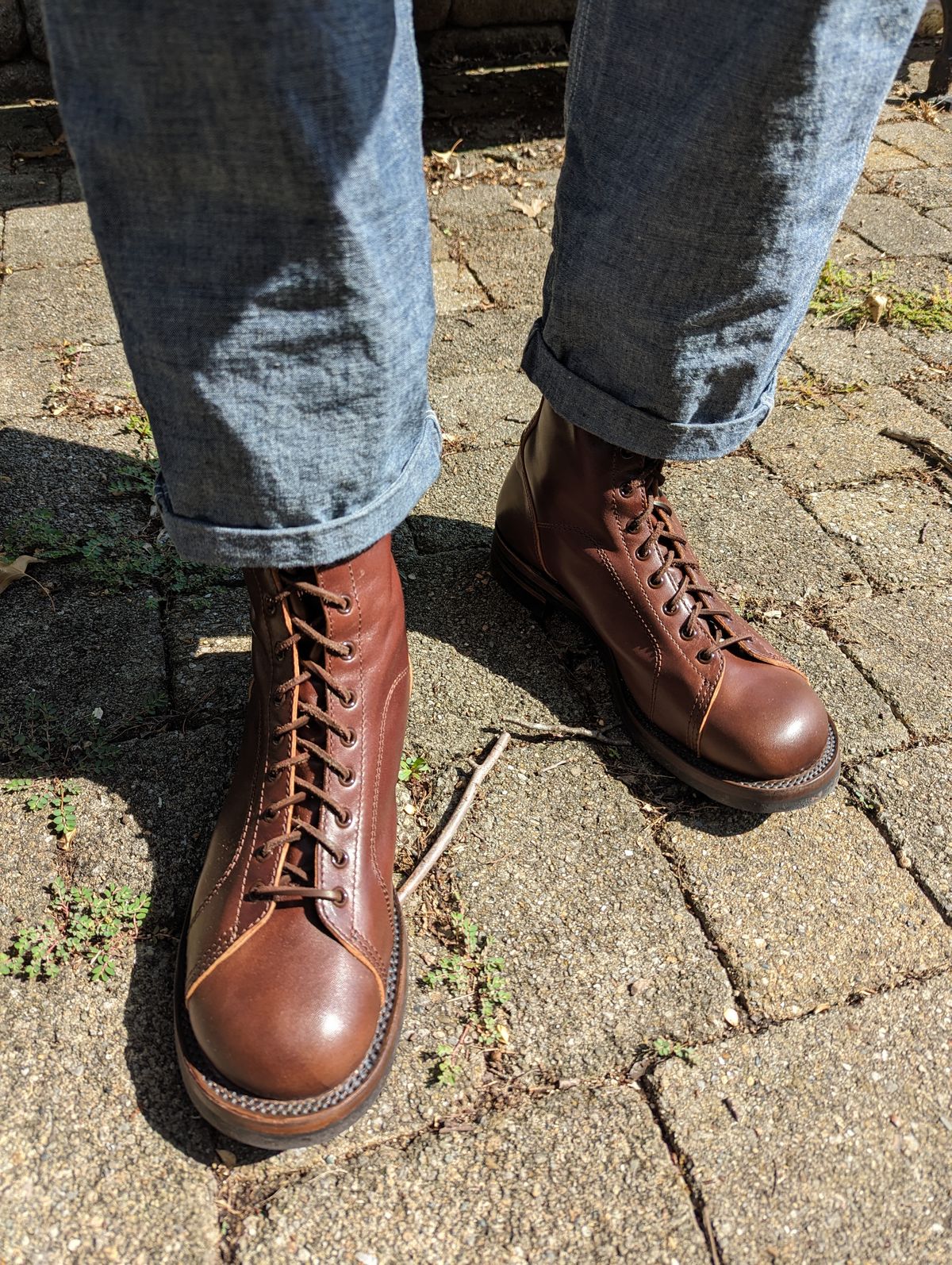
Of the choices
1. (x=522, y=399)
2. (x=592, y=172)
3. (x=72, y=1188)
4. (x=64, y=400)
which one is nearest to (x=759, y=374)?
(x=592, y=172)

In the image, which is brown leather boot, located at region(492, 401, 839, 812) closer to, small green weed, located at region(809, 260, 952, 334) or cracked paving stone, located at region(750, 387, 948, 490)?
cracked paving stone, located at region(750, 387, 948, 490)

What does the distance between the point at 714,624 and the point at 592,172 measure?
0.67 metres

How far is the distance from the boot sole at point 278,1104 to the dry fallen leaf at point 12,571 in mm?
970

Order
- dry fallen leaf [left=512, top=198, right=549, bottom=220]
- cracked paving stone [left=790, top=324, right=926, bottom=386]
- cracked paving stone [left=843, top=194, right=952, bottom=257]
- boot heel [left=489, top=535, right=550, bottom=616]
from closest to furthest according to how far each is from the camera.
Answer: boot heel [left=489, top=535, right=550, bottom=616] < cracked paving stone [left=790, top=324, right=926, bottom=386] < cracked paving stone [left=843, top=194, right=952, bottom=257] < dry fallen leaf [left=512, top=198, right=549, bottom=220]

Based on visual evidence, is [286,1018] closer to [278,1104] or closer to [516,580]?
[278,1104]

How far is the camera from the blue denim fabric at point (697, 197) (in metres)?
1.11

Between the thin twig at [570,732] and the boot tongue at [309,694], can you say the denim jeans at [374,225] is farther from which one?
the thin twig at [570,732]

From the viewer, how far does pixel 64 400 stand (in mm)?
2285

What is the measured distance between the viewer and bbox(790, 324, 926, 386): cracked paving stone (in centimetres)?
250

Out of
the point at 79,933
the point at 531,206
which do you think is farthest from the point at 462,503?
the point at 531,206

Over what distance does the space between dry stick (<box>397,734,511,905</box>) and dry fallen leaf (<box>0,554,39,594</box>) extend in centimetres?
93

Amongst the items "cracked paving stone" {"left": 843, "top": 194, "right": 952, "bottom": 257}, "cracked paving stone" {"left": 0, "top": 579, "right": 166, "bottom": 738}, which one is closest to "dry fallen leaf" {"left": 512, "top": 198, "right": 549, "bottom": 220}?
"cracked paving stone" {"left": 843, "top": 194, "right": 952, "bottom": 257}

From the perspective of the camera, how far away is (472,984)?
1.24 metres

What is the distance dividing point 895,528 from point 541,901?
3.92ft
